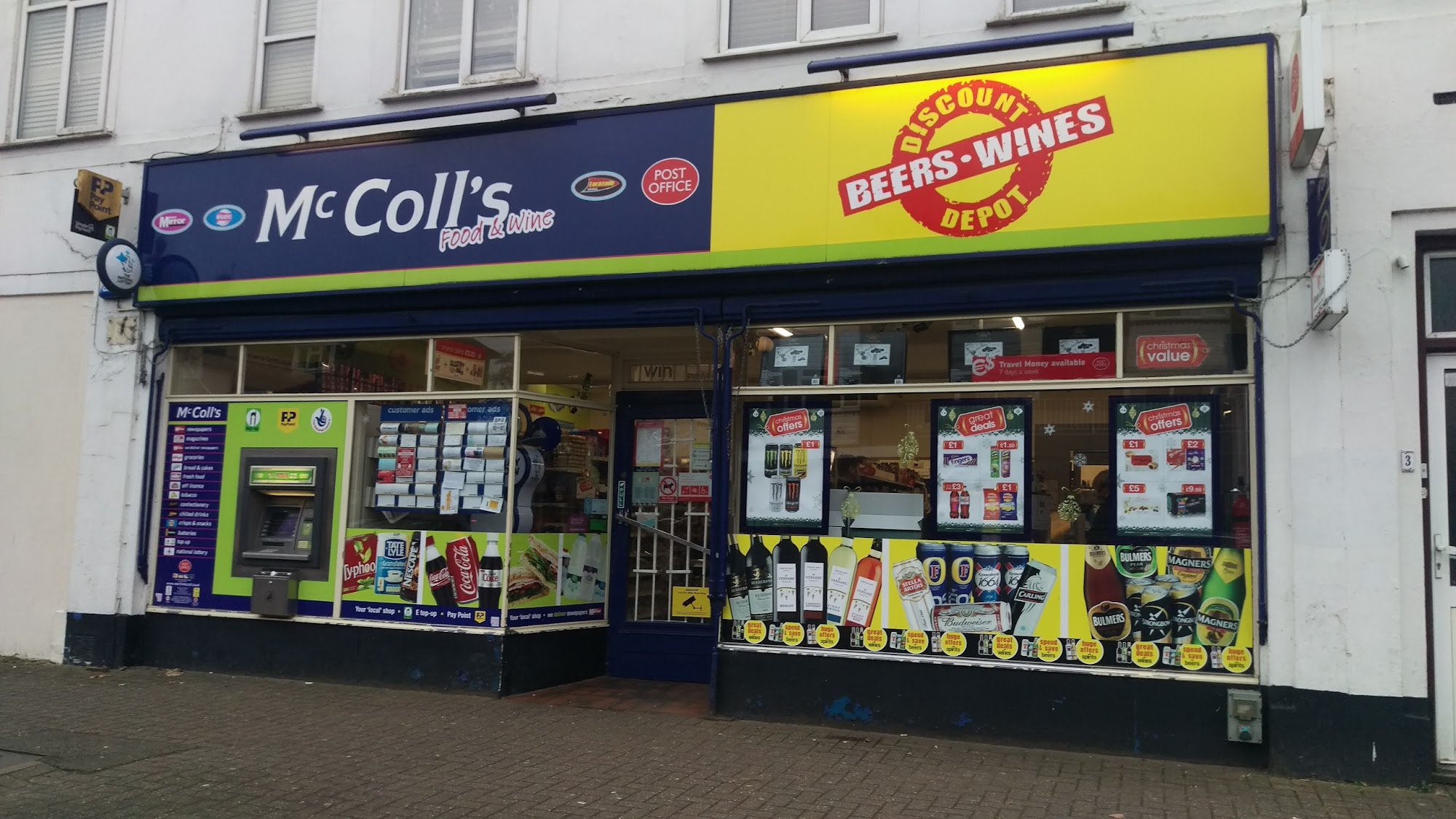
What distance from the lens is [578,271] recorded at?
8523 millimetres

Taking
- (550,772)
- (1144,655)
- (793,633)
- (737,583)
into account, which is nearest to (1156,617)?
(1144,655)

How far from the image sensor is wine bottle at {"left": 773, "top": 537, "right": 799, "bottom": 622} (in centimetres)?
793

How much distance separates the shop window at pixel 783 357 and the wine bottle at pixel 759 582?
1.16m

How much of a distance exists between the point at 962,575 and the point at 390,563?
14.9 feet

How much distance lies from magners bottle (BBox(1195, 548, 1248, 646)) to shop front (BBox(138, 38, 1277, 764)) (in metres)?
0.02

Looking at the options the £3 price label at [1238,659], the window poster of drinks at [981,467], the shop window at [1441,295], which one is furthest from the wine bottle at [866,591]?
the shop window at [1441,295]

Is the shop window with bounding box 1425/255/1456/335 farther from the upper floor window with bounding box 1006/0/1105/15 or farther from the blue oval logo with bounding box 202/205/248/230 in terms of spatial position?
the blue oval logo with bounding box 202/205/248/230

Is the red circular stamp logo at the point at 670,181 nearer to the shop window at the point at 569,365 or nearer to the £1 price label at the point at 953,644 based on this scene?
the shop window at the point at 569,365

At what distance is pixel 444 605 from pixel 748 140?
4259 mm

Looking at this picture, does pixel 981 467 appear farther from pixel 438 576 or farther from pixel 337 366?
pixel 337 366

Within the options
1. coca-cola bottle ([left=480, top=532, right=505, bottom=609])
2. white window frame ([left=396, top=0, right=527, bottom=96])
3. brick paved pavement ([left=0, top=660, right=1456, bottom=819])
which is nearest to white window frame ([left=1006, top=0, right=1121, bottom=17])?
white window frame ([left=396, top=0, right=527, bottom=96])

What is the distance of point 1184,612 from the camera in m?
7.02

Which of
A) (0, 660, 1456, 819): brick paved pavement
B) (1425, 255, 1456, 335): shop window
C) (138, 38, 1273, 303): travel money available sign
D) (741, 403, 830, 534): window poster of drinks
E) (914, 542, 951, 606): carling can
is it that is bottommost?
(0, 660, 1456, 819): brick paved pavement

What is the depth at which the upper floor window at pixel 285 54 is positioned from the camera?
393 inches
